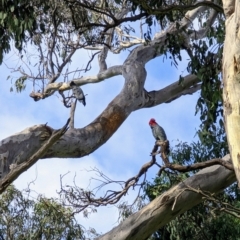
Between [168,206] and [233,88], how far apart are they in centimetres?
155

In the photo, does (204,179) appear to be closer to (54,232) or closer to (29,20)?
(29,20)

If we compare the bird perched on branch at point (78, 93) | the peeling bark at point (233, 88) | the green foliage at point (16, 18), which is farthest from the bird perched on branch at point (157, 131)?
the peeling bark at point (233, 88)

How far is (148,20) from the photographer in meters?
7.13

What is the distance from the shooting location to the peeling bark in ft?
11.9

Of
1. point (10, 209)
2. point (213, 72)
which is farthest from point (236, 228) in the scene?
point (10, 209)

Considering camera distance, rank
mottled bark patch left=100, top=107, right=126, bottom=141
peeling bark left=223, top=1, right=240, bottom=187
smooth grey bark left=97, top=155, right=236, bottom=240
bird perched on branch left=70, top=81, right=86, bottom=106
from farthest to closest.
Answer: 1. bird perched on branch left=70, top=81, right=86, bottom=106
2. mottled bark patch left=100, top=107, right=126, bottom=141
3. smooth grey bark left=97, top=155, right=236, bottom=240
4. peeling bark left=223, top=1, right=240, bottom=187

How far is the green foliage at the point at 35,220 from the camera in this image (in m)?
8.23

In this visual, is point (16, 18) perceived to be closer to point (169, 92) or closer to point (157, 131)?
point (157, 131)

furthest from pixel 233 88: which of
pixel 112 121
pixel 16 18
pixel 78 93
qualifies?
pixel 78 93

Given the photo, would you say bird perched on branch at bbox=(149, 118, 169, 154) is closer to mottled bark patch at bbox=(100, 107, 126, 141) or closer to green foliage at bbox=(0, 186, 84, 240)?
mottled bark patch at bbox=(100, 107, 126, 141)

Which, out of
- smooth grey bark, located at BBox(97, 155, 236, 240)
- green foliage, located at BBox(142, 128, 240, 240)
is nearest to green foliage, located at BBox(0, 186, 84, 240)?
green foliage, located at BBox(142, 128, 240, 240)

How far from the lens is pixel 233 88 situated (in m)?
3.72

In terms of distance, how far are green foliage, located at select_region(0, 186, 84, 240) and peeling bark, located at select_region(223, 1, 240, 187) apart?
457 centimetres

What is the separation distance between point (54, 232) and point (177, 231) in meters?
1.62
